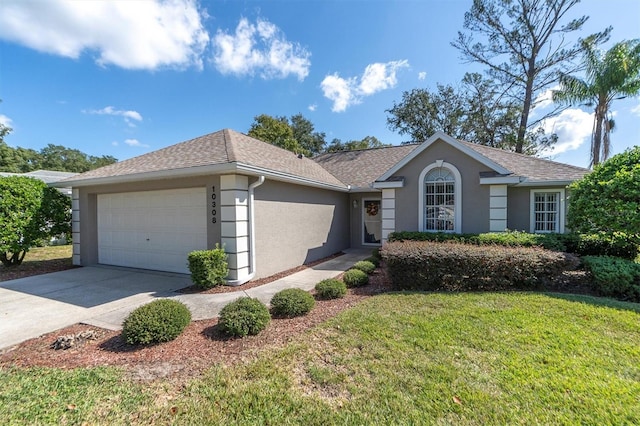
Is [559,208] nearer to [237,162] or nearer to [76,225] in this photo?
[237,162]

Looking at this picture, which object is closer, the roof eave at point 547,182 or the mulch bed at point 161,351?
the mulch bed at point 161,351

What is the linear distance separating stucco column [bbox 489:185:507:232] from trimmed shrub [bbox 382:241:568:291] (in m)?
2.08

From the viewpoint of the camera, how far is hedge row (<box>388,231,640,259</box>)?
723cm

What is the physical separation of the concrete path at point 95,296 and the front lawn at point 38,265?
33.4 inches

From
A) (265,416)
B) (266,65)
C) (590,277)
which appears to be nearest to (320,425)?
(265,416)

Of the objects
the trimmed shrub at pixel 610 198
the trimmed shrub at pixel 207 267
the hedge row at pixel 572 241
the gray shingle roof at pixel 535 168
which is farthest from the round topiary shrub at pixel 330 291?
the trimmed shrub at pixel 610 198

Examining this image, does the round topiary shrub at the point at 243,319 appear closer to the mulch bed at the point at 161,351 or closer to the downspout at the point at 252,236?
the mulch bed at the point at 161,351

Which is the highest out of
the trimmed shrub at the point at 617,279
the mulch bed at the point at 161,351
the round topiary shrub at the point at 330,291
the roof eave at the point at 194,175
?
the roof eave at the point at 194,175

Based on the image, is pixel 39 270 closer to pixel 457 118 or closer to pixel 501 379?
pixel 501 379

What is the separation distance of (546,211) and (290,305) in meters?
9.84

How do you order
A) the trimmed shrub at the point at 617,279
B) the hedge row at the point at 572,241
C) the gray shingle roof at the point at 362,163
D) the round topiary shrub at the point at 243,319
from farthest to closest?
the gray shingle roof at the point at 362,163 < the hedge row at the point at 572,241 < the trimmed shrub at the point at 617,279 < the round topiary shrub at the point at 243,319

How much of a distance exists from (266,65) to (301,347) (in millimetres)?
14897

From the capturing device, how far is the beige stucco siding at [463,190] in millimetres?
8953

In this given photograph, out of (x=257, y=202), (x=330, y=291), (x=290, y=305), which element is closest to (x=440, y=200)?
(x=330, y=291)
